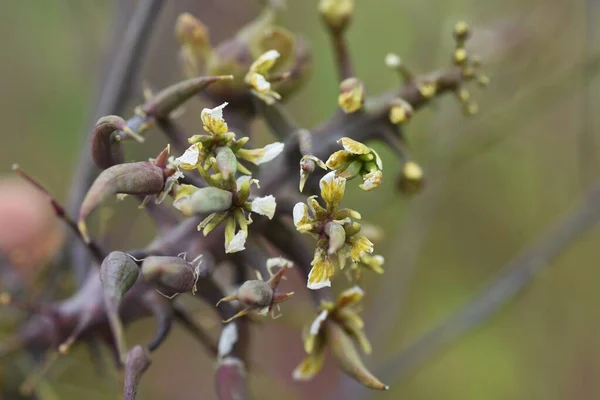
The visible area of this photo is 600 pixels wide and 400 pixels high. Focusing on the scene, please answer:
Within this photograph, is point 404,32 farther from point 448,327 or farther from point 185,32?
point 185,32

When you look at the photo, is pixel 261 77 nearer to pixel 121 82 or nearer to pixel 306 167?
pixel 306 167

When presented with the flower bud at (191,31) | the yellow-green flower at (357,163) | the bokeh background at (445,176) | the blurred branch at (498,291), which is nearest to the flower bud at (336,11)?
the flower bud at (191,31)

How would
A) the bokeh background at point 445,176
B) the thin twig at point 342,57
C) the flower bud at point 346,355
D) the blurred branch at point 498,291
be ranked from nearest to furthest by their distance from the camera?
the flower bud at point 346,355 < the thin twig at point 342,57 < the blurred branch at point 498,291 < the bokeh background at point 445,176

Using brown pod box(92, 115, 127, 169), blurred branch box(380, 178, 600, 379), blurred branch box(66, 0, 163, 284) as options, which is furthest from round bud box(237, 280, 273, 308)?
blurred branch box(380, 178, 600, 379)

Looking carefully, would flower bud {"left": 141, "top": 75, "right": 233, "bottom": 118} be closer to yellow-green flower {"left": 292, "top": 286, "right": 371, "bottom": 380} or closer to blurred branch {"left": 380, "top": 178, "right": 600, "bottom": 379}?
yellow-green flower {"left": 292, "top": 286, "right": 371, "bottom": 380}

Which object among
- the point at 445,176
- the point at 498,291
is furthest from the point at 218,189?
the point at 445,176

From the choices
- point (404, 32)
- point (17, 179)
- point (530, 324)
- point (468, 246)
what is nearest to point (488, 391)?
point (530, 324)

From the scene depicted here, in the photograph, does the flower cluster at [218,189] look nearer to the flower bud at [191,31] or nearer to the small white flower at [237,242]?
the small white flower at [237,242]

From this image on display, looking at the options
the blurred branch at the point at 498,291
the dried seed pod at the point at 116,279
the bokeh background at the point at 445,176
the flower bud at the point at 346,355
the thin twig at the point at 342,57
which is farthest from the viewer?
the bokeh background at the point at 445,176
